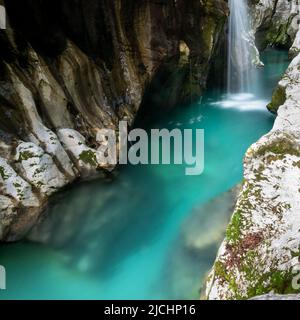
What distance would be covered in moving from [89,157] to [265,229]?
19.9 feet

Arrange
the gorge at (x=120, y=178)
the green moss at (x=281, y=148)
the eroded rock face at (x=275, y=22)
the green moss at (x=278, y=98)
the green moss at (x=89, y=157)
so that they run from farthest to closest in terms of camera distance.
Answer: the eroded rock face at (x=275, y=22), the green moss at (x=278, y=98), the green moss at (x=89, y=157), the green moss at (x=281, y=148), the gorge at (x=120, y=178)

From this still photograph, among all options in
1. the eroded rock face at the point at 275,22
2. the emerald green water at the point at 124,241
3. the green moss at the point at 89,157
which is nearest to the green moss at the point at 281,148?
the emerald green water at the point at 124,241

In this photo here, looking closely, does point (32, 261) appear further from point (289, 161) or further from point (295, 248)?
point (289, 161)

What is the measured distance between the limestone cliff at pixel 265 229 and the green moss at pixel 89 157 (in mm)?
4844

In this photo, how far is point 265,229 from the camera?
22.8 feet

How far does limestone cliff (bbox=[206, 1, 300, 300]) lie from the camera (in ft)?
19.9

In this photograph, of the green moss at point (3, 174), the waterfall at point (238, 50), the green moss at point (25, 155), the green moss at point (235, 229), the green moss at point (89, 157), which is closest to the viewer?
the green moss at point (235, 229)

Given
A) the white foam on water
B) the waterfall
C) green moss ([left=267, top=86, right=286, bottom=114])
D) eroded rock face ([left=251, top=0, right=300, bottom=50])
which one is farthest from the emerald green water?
eroded rock face ([left=251, top=0, right=300, bottom=50])

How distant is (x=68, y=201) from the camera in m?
10.5

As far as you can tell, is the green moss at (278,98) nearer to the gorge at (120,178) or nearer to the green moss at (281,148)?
the gorge at (120,178)

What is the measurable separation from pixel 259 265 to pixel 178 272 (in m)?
2.63

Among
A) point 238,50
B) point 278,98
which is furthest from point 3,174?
point 238,50

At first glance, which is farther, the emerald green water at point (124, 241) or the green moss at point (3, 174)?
the green moss at point (3, 174)

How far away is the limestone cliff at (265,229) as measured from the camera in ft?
19.9
